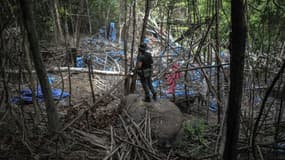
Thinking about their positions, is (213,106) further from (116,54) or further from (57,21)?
(57,21)

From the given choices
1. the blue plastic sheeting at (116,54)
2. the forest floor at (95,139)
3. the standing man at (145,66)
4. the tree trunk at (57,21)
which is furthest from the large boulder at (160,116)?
the tree trunk at (57,21)

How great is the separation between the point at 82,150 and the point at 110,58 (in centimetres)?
768

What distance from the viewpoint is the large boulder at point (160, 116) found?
212 inches

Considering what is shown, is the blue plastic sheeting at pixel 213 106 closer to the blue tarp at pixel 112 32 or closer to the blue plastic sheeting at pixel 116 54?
the blue plastic sheeting at pixel 116 54

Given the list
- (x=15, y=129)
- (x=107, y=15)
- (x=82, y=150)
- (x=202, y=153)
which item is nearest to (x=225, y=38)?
(x=202, y=153)

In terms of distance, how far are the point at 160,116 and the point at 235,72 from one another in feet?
11.2

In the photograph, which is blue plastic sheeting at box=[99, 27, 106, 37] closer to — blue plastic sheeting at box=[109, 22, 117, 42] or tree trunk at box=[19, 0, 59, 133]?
blue plastic sheeting at box=[109, 22, 117, 42]

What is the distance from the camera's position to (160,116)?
565 centimetres

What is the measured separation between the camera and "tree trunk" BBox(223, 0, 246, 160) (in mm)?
2234

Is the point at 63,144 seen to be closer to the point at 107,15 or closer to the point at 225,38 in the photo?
the point at 225,38

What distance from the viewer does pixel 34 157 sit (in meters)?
4.11

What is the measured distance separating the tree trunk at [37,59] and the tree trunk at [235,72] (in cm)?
286

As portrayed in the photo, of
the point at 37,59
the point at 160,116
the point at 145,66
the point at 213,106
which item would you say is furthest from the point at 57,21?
the point at 37,59

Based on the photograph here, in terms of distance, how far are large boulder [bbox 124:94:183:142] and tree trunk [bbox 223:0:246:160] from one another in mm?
2730
